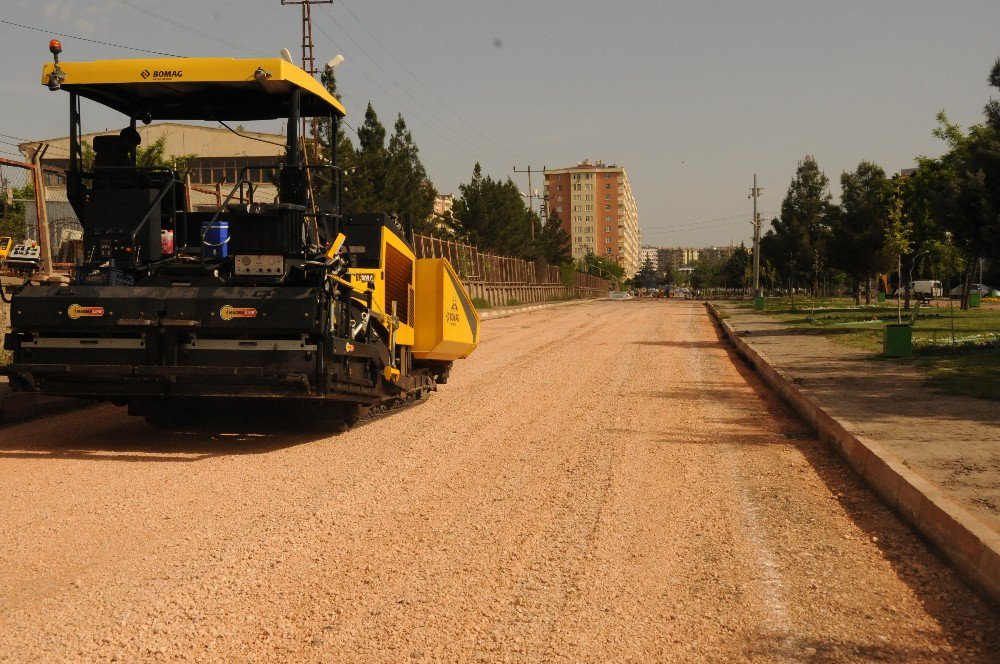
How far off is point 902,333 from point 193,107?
40.3ft

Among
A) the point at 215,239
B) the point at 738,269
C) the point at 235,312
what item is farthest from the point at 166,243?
the point at 738,269

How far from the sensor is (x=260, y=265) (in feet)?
25.0

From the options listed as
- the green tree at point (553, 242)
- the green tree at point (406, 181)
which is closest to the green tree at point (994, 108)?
the green tree at point (406, 181)

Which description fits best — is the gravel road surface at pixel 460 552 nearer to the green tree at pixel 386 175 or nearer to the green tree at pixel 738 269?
the green tree at pixel 386 175

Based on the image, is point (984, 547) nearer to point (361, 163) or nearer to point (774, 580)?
point (774, 580)

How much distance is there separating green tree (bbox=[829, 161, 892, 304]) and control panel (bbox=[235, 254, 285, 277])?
36997 mm

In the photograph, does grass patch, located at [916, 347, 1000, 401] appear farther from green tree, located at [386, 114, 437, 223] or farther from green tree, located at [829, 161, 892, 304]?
green tree, located at [386, 114, 437, 223]

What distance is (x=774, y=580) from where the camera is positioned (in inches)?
171

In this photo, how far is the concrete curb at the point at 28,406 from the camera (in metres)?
9.21

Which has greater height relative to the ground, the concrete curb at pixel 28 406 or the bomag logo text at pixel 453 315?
the bomag logo text at pixel 453 315

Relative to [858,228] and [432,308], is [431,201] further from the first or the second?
[432,308]

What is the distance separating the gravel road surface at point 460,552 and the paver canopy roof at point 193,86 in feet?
10.2

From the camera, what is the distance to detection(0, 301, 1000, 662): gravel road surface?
11.7ft

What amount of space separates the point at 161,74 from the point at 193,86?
286 millimetres
